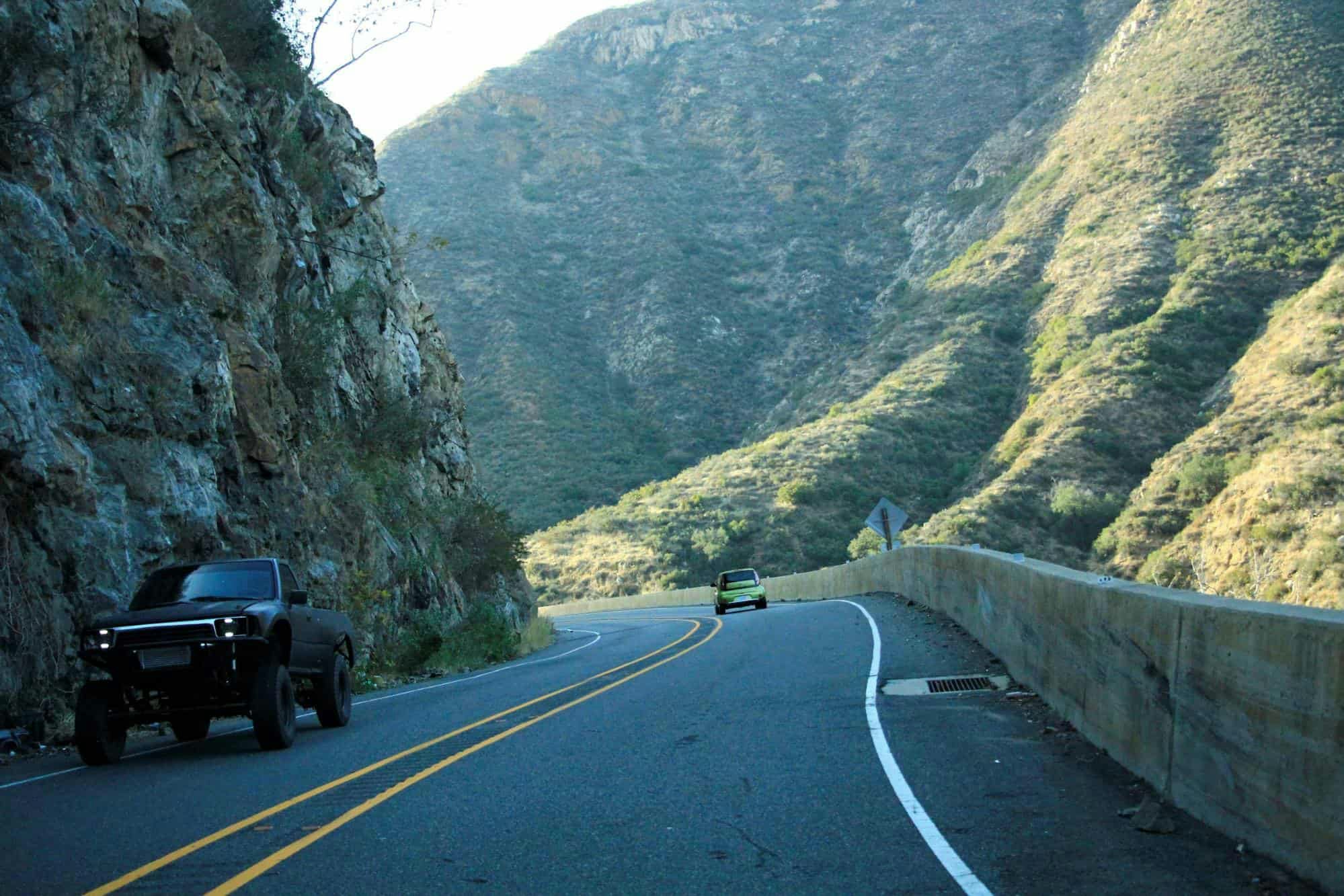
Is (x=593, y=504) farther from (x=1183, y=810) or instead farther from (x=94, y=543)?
(x=1183, y=810)

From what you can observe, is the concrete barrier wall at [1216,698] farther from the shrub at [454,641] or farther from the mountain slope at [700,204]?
the mountain slope at [700,204]

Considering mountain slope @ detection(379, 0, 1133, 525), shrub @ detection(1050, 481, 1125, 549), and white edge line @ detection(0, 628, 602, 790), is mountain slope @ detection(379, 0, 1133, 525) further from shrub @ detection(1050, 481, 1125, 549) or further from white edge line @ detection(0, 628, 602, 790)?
white edge line @ detection(0, 628, 602, 790)

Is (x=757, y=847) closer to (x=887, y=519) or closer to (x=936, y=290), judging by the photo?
(x=887, y=519)

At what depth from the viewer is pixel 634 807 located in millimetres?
8352

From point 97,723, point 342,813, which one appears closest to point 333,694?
point 97,723

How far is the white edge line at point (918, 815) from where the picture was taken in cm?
→ 628

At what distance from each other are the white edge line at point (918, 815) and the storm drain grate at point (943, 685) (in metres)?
0.62

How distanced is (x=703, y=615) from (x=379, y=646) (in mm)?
18650

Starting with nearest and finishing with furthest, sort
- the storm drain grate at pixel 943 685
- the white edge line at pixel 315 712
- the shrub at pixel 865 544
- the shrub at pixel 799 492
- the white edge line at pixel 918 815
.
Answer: the white edge line at pixel 918 815
the white edge line at pixel 315 712
the storm drain grate at pixel 943 685
the shrub at pixel 865 544
the shrub at pixel 799 492

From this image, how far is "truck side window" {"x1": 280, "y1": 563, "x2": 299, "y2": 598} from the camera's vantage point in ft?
43.2

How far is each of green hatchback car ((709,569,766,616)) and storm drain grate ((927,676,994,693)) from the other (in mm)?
25434

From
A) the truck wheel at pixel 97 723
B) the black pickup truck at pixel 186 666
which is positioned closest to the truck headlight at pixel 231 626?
the black pickup truck at pixel 186 666

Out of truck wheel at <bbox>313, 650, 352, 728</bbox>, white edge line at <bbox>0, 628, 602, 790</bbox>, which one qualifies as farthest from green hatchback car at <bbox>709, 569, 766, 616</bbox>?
truck wheel at <bbox>313, 650, 352, 728</bbox>

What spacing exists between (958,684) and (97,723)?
9.07 metres
